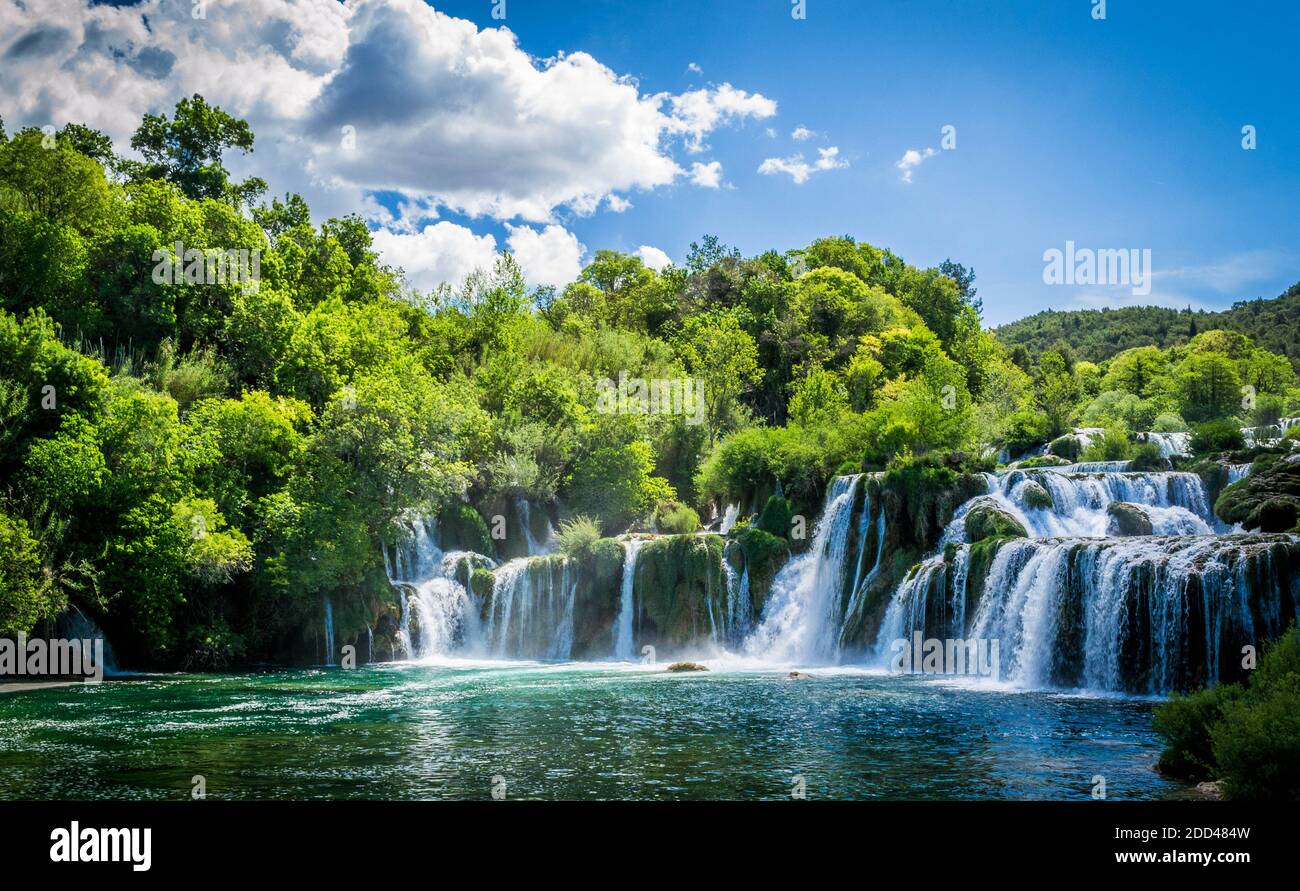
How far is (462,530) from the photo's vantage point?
4278 centimetres

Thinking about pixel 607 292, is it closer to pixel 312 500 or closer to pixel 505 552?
pixel 505 552

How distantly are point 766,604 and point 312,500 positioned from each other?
17255mm

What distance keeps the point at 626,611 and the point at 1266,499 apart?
21.6 metres

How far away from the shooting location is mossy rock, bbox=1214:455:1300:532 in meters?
25.4

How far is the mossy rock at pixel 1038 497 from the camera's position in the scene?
32.7 meters

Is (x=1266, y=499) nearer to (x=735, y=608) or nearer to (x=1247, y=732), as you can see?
(x=735, y=608)

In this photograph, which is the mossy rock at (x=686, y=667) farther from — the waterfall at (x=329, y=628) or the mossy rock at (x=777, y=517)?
the waterfall at (x=329, y=628)

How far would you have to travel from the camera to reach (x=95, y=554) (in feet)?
95.5

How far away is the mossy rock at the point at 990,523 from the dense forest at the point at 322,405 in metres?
2.89

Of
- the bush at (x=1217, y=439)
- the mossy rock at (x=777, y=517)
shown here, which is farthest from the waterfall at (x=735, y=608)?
the bush at (x=1217, y=439)

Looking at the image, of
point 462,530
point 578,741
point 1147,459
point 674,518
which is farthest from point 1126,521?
point 462,530

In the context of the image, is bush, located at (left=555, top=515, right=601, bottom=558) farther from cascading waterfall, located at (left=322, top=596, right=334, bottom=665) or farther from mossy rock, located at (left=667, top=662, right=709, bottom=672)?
cascading waterfall, located at (left=322, top=596, right=334, bottom=665)

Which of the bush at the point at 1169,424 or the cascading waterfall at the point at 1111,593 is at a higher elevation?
the bush at the point at 1169,424

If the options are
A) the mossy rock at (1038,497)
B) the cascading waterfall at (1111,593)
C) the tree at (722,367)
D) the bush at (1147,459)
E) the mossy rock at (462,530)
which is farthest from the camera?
the tree at (722,367)
